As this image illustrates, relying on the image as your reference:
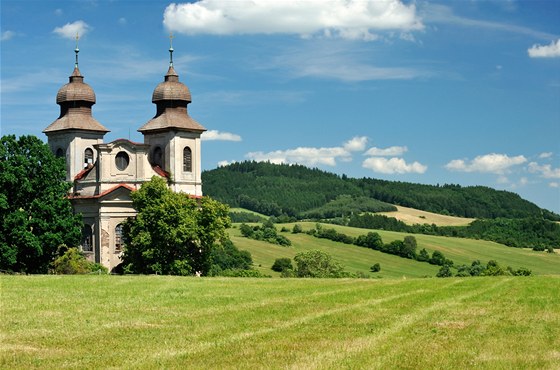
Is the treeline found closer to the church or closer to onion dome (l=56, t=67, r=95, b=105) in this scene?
the church

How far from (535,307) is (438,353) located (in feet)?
35.6

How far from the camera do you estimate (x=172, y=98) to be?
254 feet

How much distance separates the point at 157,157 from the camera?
77.6 metres

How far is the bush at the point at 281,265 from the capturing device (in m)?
105

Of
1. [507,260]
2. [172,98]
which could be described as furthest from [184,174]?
[507,260]

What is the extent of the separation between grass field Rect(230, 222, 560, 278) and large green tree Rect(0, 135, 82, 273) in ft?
146

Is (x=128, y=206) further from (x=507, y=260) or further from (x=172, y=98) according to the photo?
(x=507, y=260)

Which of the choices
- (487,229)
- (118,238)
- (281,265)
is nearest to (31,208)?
A: (118,238)

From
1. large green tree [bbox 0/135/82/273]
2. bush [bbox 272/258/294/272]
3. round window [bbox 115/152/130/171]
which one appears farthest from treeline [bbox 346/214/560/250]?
large green tree [bbox 0/135/82/273]

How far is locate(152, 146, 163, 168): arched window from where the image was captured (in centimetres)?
7725

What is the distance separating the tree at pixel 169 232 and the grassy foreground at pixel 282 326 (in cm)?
2198

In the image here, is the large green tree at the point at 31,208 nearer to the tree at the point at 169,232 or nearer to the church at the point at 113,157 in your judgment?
the tree at the point at 169,232

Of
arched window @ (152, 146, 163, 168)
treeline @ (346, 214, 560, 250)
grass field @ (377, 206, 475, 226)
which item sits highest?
arched window @ (152, 146, 163, 168)

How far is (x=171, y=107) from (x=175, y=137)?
131 inches
